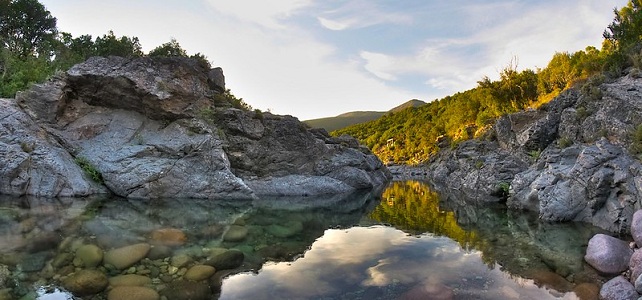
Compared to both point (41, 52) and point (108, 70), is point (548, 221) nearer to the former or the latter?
point (108, 70)

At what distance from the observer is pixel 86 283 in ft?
23.7

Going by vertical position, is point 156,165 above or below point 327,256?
above

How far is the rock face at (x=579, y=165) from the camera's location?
44.3 feet

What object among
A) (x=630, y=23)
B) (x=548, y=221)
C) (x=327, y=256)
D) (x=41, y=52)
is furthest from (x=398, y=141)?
(x=327, y=256)

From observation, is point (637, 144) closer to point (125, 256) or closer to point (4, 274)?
point (125, 256)

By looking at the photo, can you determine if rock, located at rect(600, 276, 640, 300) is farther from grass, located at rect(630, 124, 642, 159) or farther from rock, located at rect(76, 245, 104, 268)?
rock, located at rect(76, 245, 104, 268)

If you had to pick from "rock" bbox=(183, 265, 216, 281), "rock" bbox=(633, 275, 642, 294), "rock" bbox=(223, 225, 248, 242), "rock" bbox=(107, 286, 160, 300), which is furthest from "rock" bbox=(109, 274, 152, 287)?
"rock" bbox=(633, 275, 642, 294)

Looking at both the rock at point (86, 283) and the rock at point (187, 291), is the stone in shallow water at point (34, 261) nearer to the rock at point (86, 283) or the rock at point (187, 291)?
the rock at point (86, 283)

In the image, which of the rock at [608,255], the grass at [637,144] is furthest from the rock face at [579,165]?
the rock at [608,255]

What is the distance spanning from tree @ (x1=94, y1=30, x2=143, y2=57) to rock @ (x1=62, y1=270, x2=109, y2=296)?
107 ft

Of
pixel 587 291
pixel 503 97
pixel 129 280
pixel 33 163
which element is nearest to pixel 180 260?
pixel 129 280

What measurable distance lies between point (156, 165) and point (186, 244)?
1347cm

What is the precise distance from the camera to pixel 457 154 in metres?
41.1

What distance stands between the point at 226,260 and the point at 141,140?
703 inches
